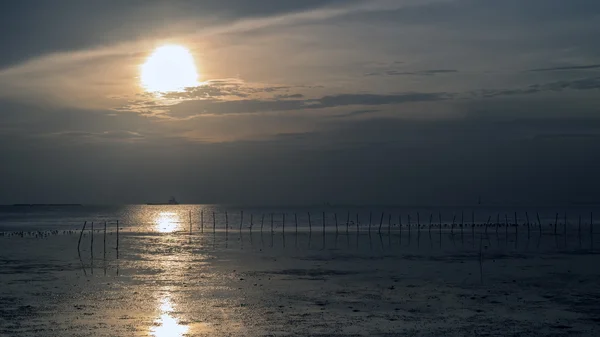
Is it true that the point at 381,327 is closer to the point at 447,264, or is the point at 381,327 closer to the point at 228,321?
the point at 228,321

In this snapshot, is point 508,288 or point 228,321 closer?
point 228,321

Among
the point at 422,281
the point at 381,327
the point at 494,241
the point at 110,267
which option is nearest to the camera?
the point at 381,327

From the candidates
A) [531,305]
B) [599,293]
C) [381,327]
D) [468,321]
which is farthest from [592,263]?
[381,327]

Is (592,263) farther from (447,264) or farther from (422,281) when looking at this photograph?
(422,281)

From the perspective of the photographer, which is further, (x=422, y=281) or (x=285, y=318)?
(x=422, y=281)

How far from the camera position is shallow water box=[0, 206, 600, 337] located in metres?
21.2

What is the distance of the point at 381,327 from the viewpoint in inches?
826

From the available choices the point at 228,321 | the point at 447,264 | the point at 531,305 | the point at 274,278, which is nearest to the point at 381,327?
the point at 228,321

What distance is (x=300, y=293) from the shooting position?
28422mm

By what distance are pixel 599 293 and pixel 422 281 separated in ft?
26.4

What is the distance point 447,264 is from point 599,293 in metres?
13.3

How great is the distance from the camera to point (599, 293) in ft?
92.8

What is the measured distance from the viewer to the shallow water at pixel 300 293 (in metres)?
21.2

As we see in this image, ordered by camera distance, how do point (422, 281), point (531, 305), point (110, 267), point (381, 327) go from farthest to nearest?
1. point (110, 267)
2. point (422, 281)
3. point (531, 305)
4. point (381, 327)
